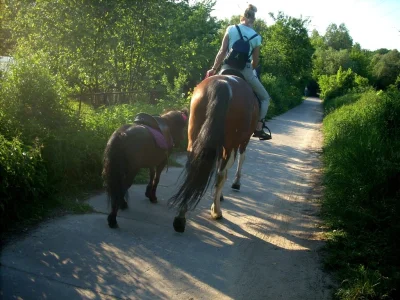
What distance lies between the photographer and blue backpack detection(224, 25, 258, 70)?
6.19 m

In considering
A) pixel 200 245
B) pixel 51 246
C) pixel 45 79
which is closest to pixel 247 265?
pixel 200 245

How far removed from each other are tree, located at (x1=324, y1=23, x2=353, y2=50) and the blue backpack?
11188cm

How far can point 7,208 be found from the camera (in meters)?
4.67

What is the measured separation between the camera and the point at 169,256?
174 inches

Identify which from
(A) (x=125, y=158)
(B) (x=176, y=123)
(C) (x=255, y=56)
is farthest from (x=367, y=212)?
(A) (x=125, y=158)

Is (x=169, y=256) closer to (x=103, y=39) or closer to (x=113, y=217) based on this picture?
(x=113, y=217)

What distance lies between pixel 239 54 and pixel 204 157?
222 cm

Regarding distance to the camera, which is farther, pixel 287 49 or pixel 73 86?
pixel 287 49

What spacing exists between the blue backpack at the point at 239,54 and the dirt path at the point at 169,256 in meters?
2.33

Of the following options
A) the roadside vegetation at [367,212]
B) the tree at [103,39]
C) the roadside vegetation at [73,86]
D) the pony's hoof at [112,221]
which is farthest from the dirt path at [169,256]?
the tree at [103,39]

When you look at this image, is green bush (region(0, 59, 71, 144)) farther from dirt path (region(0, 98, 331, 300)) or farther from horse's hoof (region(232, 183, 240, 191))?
horse's hoof (region(232, 183, 240, 191))

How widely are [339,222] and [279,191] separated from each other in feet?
7.57

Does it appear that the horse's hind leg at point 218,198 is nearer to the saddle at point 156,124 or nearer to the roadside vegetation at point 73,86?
the saddle at point 156,124

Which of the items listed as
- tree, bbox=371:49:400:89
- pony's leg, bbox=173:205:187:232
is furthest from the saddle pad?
tree, bbox=371:49:400:89
